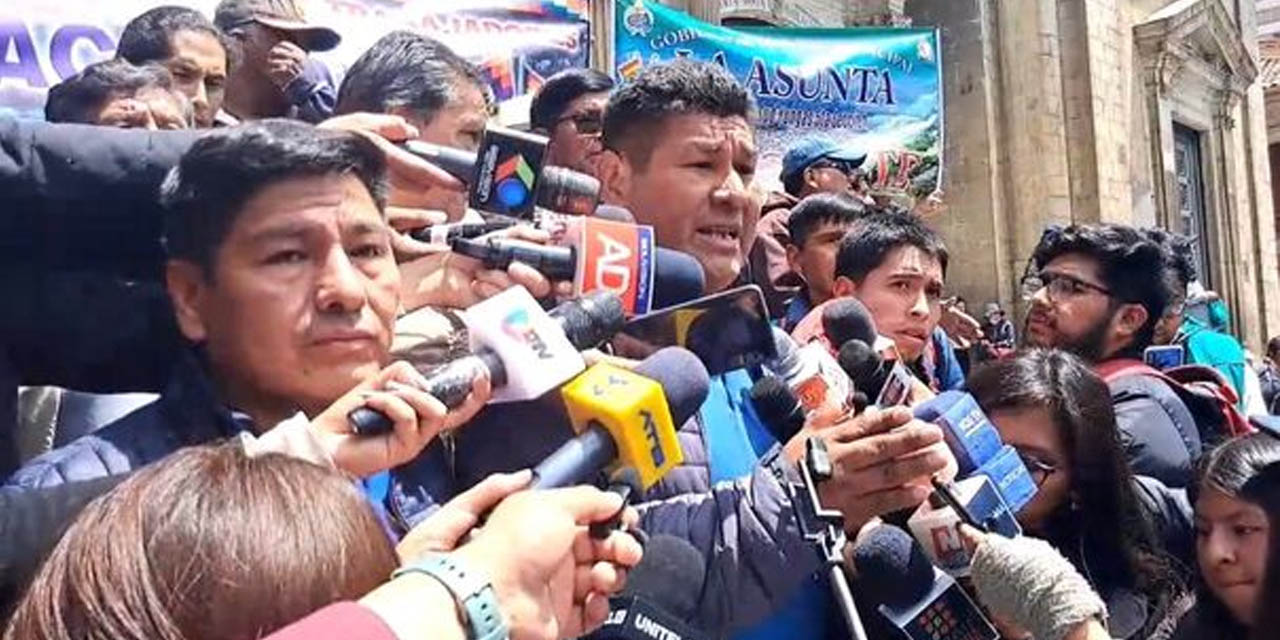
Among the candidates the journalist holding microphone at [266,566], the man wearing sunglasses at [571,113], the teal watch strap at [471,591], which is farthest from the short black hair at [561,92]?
the teal watch strap at [471,591]

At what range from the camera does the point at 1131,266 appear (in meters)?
3.60

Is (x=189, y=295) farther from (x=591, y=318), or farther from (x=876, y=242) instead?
(x=876, y=242)

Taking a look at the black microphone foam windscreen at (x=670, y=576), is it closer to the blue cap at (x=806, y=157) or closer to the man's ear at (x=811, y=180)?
the man's ear at (x=811, y=180)

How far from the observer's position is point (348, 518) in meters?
1.10

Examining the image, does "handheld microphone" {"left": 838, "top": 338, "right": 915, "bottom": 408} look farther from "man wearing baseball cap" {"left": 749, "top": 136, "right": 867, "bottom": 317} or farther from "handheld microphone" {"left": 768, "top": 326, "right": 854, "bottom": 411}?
"man wearing baseball cap" {"left": 749, "top": 136, "right": 867, "bottom": 317}

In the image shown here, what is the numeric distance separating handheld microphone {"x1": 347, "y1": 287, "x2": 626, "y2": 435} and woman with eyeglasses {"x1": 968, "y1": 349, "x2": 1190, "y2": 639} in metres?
1.36

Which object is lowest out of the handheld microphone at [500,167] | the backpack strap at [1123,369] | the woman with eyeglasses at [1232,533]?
the woman with eyeglasses at [1232,533]

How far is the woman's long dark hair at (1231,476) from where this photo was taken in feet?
7.73

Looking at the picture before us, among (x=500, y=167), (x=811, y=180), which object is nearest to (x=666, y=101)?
(x=500, y=167)

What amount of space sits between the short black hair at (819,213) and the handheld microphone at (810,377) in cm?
162

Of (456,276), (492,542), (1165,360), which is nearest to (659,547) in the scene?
(456,276)

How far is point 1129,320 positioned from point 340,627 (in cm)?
303

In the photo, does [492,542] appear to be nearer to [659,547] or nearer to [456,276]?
[659,547]

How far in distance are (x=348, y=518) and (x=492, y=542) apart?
0.38 feet
